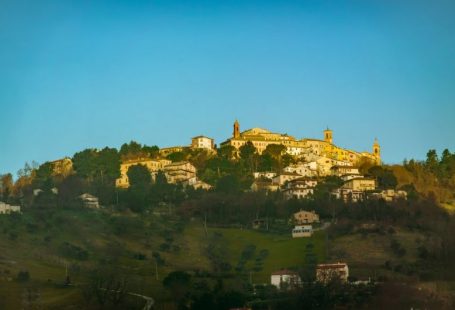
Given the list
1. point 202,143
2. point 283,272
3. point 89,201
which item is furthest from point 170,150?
point 283,272

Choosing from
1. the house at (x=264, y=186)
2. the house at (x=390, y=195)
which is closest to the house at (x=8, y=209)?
the house at (x=264, y=186)

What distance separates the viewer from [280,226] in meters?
73.4

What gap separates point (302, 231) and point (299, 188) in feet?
42.2

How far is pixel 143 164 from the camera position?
9294 cm

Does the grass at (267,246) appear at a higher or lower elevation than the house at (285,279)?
higher

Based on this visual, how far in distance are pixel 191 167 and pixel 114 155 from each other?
771 cm

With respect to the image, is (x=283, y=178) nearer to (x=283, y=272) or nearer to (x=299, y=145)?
(x=299, y=145)

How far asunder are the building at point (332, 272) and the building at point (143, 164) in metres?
35.2

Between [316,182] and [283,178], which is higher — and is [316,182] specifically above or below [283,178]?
below

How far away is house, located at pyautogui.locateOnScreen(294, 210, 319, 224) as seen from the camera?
7375cm

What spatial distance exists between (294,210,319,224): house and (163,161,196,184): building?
48.9ft

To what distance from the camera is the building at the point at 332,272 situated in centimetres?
5294

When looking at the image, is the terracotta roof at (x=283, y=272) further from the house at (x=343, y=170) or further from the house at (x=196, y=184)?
the house at (x=343, y=170)

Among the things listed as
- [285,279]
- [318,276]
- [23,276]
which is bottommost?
[285,279]
